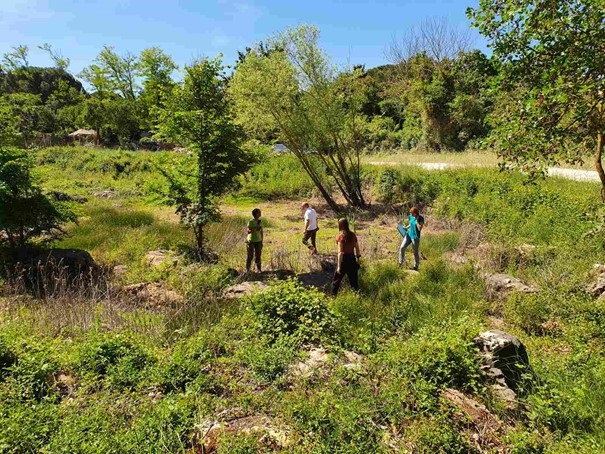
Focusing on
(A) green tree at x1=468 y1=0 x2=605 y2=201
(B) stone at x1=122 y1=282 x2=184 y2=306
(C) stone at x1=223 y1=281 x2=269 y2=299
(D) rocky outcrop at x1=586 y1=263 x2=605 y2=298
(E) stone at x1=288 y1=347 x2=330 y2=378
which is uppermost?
(A) green tree at x1=468 y1=0 x2=605 y2=201

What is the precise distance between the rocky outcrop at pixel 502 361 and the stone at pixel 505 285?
3.02 meters

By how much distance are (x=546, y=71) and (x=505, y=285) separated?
4547 mm

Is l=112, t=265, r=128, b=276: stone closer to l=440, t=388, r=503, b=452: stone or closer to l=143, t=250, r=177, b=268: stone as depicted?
l=143, t=250, r=177, b=268: stone

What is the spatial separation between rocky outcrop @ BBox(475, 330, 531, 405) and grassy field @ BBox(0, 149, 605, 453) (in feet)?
0.39

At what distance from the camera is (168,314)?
21.3ft

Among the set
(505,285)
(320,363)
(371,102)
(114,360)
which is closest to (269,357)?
(320,363)

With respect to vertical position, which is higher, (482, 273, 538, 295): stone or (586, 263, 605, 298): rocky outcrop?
(586, 263, 605, 298): rocky outcrop

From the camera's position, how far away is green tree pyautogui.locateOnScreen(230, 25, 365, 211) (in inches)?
609

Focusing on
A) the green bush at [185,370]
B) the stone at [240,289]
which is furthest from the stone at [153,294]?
the green bush at [185,370]

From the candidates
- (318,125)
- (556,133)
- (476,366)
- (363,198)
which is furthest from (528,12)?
(363,198)

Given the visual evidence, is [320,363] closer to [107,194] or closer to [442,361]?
[442,361]

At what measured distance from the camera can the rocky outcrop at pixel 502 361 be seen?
4191 millimetres

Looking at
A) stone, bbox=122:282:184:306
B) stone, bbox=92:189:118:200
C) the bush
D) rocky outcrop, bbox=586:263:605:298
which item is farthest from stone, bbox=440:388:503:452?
stone, bbox=92:189:118:200

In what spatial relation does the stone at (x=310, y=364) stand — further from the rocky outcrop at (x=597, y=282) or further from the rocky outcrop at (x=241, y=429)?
the rocky outcrop at (x=597, y=282)
